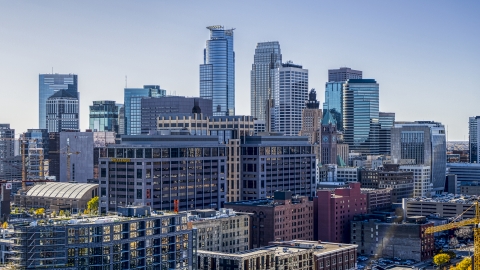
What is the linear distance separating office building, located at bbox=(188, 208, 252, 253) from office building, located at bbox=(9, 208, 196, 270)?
24972 millimetres

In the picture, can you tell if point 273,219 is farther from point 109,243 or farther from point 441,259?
point 109,243

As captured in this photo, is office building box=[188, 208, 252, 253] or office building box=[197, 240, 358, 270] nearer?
office building box=[197, 240, 358, 270]

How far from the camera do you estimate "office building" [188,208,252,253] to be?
15662 cm

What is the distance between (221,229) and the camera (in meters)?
163

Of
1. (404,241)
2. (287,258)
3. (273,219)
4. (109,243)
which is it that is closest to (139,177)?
(273,219)

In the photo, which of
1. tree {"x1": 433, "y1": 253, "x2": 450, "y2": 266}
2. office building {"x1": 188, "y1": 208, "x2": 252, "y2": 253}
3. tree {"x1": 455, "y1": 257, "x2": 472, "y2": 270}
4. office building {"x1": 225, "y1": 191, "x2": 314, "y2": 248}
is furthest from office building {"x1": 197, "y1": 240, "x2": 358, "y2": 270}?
tree {"x1": 433, "y1": 253, "x2": 450, "y2": 266}

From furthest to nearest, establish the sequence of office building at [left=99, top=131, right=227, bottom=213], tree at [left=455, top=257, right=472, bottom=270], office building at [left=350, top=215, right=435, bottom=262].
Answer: office building at [left=350, top=215, right=435, bottom=262] → office building at [left=99, top=131, right=227, bottom=213] → tree at [left=455, top=257, right=472, bottom=270]

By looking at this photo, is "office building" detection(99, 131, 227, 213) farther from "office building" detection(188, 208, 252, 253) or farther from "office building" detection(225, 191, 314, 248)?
"office building" detection(188, 208, 252, 253)

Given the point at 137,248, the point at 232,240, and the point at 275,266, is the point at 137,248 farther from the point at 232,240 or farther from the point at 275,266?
the point at 232,240

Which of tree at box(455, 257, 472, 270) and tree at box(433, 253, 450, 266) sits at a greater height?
tree at box(455, 257, 472, 270)

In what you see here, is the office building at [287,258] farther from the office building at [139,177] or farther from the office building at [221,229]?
the office building at [139,177]

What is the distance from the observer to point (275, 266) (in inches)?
5635

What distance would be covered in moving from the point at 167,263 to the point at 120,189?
6528 cm

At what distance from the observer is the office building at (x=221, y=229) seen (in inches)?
6166
